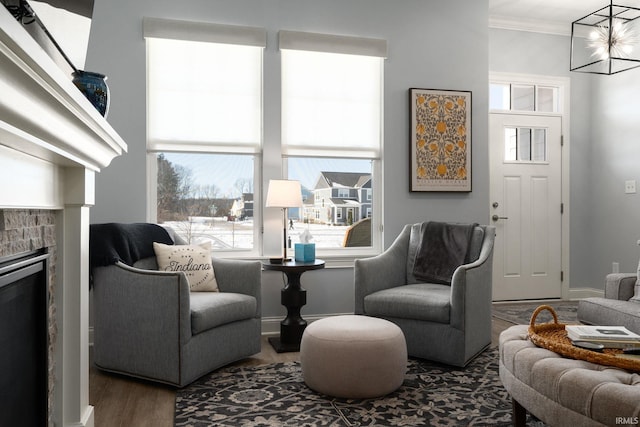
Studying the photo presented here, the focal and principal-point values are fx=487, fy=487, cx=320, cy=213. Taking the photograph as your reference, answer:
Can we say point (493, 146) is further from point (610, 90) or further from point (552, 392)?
point (552, 392)

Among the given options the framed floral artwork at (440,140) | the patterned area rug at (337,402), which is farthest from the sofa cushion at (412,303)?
the framed floral artwork at (440,140)

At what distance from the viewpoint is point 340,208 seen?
13.3 feet

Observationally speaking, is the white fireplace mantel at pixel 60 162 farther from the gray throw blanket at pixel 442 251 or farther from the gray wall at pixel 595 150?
the gray wall at pixel 595 150

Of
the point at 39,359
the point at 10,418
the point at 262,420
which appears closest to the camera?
the point at 10,418

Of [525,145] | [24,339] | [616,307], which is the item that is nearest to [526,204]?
[525,145]

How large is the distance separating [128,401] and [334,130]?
247 centimetres

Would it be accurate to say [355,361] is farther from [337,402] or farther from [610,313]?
[610,313]

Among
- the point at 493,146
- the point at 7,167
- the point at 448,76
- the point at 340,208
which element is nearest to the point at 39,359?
the point at 7,167

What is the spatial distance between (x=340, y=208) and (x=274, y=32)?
149cm

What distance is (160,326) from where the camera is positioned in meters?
2.61

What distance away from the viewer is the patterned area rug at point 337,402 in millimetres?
2176

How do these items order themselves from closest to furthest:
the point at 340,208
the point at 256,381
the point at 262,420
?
1. the point at 262,420
2. the point at 256,381
3. the point at 340,208

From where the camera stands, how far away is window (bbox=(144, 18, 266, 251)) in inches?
143

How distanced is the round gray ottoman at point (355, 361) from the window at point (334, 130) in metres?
1.54
